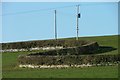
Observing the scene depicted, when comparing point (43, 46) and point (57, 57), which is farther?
point (43, 46)

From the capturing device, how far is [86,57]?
42156mm

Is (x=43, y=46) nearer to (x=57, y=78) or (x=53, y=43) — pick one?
(x=53, y=43)

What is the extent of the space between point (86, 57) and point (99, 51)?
1325 centimetres

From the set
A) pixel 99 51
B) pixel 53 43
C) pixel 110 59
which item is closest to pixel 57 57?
pixel 110 59

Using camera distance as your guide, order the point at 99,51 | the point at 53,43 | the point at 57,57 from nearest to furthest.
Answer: the point at 57,57
the point at 99,51
the point at 53,43

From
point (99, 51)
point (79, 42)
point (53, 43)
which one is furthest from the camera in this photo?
point (53, 43)

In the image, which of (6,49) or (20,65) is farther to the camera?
(6,49)

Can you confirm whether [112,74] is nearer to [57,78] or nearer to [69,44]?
[57,78]

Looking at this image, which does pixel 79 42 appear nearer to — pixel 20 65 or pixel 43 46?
pixel 43 46

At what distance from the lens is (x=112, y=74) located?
33500mm

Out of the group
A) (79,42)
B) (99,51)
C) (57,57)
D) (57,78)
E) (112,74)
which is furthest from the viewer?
(79,42)

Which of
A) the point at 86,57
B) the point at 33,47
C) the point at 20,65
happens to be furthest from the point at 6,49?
the point at 86,57

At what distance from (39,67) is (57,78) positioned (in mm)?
11905

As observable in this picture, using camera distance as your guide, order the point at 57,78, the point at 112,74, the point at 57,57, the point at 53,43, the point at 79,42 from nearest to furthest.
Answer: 1. the point at 57,78
2. the point at 112,74
3. the point at 57,57
4. the point at 79,42
5. the point at 53,43
